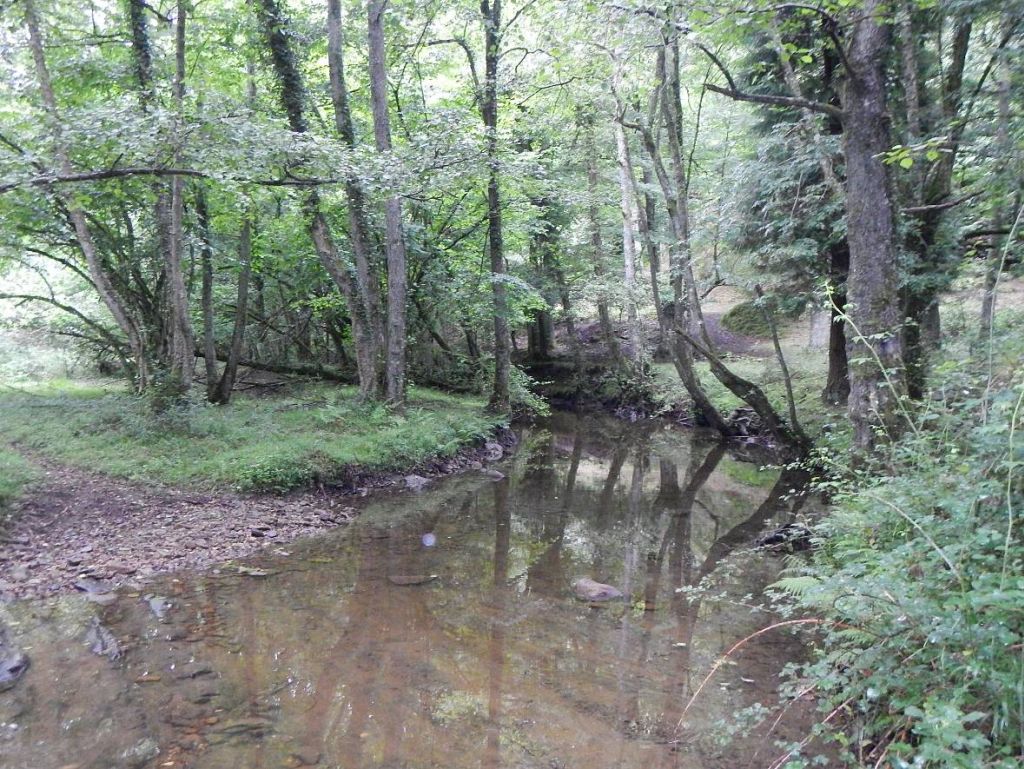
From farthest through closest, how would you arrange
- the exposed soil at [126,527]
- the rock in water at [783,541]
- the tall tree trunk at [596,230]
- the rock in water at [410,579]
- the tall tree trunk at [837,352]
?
the tall tree trunk at [596,230] → the tall tree trunk at [837,352] → the rock in water at [783,541] → the rock in water at [410,579] → the exposed soil at [126,527]

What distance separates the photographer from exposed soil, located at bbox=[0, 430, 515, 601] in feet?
22.6

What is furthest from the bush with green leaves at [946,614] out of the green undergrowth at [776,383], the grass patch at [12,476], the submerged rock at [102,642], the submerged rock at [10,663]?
the grass patch at [12,476]

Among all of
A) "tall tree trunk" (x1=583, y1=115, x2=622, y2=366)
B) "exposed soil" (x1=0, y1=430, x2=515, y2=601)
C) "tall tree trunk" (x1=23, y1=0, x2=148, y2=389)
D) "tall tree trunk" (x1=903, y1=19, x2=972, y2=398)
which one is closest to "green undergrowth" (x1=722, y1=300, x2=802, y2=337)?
"tall tree trunk" (x1=583, y1=115, x2=622, y2=366)

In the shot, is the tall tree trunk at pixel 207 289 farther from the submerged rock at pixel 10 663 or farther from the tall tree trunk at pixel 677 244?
the submerged rock at pixel 10 663

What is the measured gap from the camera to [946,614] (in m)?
2.98

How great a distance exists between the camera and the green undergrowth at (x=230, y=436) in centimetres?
998

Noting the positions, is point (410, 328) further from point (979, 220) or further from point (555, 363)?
point (979, 220)

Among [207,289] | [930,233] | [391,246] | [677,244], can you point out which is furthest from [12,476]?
[930,233]

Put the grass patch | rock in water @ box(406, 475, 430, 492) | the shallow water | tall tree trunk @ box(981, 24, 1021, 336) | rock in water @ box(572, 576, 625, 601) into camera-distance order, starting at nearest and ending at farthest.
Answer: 1. the shallow water
2. tall tree trunk @ box(981, 24, 1021, 336)
3. rock in water @ box(572, 576, 625, 601)
4. the grass patch
5. rock in water @ box(406, 475, 430, 492)

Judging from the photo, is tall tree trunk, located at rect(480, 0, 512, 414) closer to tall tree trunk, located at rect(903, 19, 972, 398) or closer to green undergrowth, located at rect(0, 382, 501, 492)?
green undergrowth, located at rect(0, 382, 501, 492)

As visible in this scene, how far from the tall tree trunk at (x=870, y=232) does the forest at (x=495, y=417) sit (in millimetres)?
39

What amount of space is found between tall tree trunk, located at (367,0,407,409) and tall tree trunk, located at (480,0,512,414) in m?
2.29

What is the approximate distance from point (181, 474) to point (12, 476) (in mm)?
2045

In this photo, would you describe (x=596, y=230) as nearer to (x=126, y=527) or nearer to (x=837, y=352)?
(x=837, y=352)
